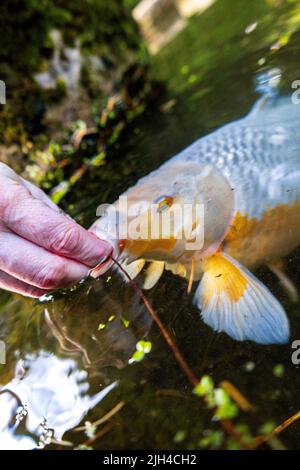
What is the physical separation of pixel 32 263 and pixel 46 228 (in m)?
0.16

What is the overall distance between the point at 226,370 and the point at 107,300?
2.37 feet

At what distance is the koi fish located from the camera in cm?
170

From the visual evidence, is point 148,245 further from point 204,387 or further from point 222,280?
point 204,387

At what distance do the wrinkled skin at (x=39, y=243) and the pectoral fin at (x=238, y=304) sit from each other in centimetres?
46

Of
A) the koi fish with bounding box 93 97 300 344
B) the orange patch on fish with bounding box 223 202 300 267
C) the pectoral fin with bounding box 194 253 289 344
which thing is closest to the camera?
the pectoral fin with bounding box 194 253 289 344

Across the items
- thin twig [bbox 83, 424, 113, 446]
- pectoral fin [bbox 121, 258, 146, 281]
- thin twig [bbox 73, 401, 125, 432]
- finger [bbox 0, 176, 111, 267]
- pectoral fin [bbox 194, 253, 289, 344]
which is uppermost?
finger [bbox 0, 176, 111, 267]

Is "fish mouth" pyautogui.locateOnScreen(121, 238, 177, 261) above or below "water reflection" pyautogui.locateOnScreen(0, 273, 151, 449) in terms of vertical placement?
above

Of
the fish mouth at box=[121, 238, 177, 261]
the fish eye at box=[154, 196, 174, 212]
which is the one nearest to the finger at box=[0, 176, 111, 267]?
the fish mouth at box=[121, 238, 177, 261]

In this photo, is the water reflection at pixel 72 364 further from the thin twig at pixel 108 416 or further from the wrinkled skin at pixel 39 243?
the wrinkled skin at pixel 39 243

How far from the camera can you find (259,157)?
86.8 inches

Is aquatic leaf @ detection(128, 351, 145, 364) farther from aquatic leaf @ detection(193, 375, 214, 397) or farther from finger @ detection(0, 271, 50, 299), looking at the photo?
finger @ detection(0, 271, 50, 299)

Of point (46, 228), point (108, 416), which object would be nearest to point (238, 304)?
point (108, 416)

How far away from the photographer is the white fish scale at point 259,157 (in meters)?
2.07

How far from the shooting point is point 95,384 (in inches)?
63.4
